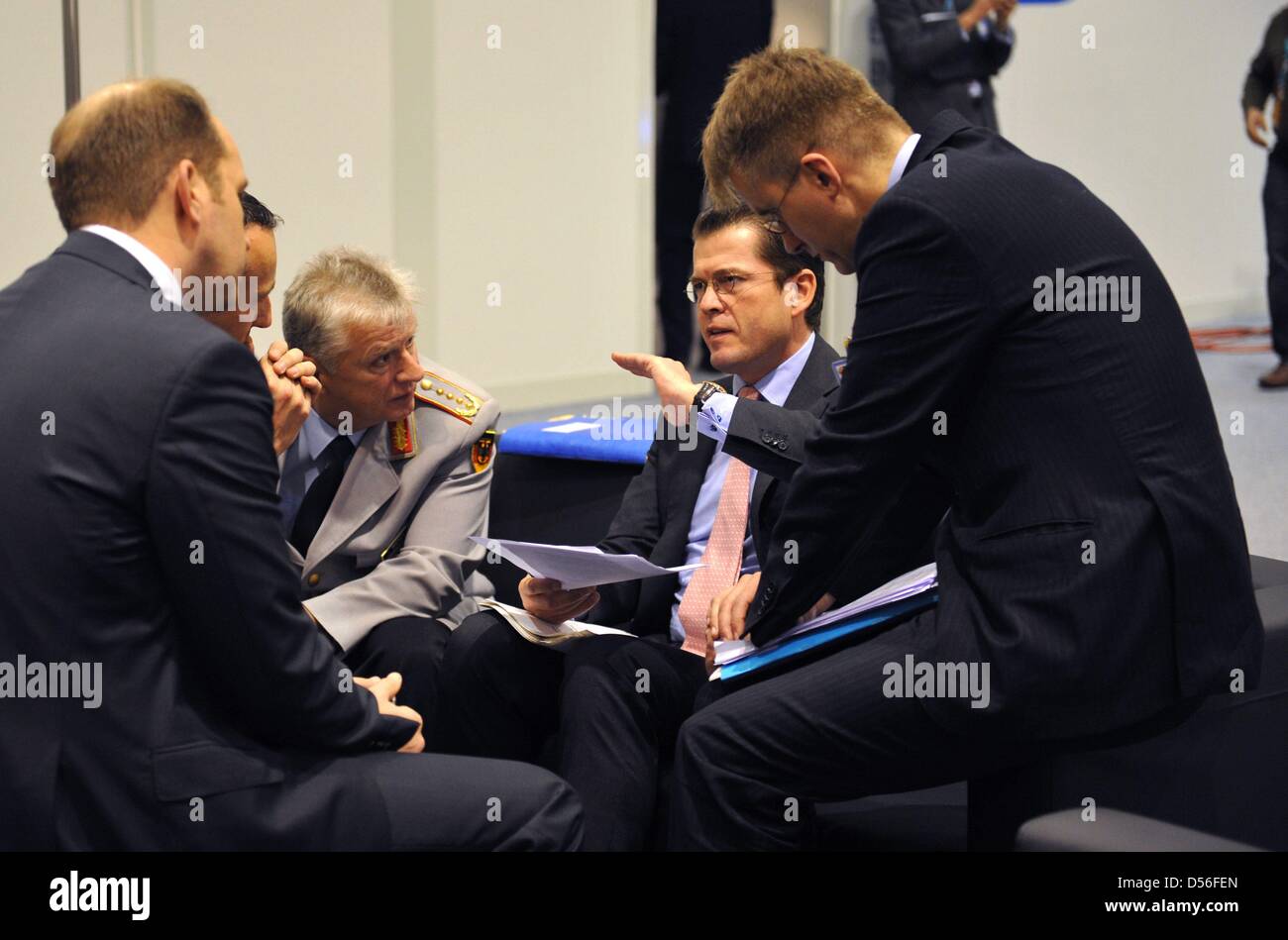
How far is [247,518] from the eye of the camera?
4.98 ft

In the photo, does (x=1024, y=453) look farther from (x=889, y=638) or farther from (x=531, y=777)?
(x=531, y=777)

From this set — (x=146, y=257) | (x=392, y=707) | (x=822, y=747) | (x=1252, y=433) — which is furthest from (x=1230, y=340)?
(x=146, y=257)

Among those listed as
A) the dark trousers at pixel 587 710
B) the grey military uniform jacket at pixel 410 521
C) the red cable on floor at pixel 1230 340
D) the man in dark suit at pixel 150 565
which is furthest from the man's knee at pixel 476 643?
the red cable on floor at pixel 1230 340

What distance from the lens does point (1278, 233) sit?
6047 mm

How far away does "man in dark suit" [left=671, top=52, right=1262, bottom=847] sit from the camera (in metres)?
1.75

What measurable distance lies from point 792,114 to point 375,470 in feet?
3.44

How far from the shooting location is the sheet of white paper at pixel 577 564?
216 cm

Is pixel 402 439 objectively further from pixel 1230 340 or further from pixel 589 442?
pixel 1230 340

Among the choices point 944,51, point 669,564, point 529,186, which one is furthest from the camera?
point 529,186

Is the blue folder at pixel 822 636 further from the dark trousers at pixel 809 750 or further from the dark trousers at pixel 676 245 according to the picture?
the dark trousers at pixel 676 245

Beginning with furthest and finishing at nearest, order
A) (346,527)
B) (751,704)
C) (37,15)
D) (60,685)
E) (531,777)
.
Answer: (37,15)
(346,527)
(751,704)
(531,777)
(60,685)

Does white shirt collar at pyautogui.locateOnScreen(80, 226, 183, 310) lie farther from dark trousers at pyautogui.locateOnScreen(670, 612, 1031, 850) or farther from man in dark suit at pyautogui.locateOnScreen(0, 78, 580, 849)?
dark trousers at pyautogui.locateOnScreen(670, 612, 1031, 850)
